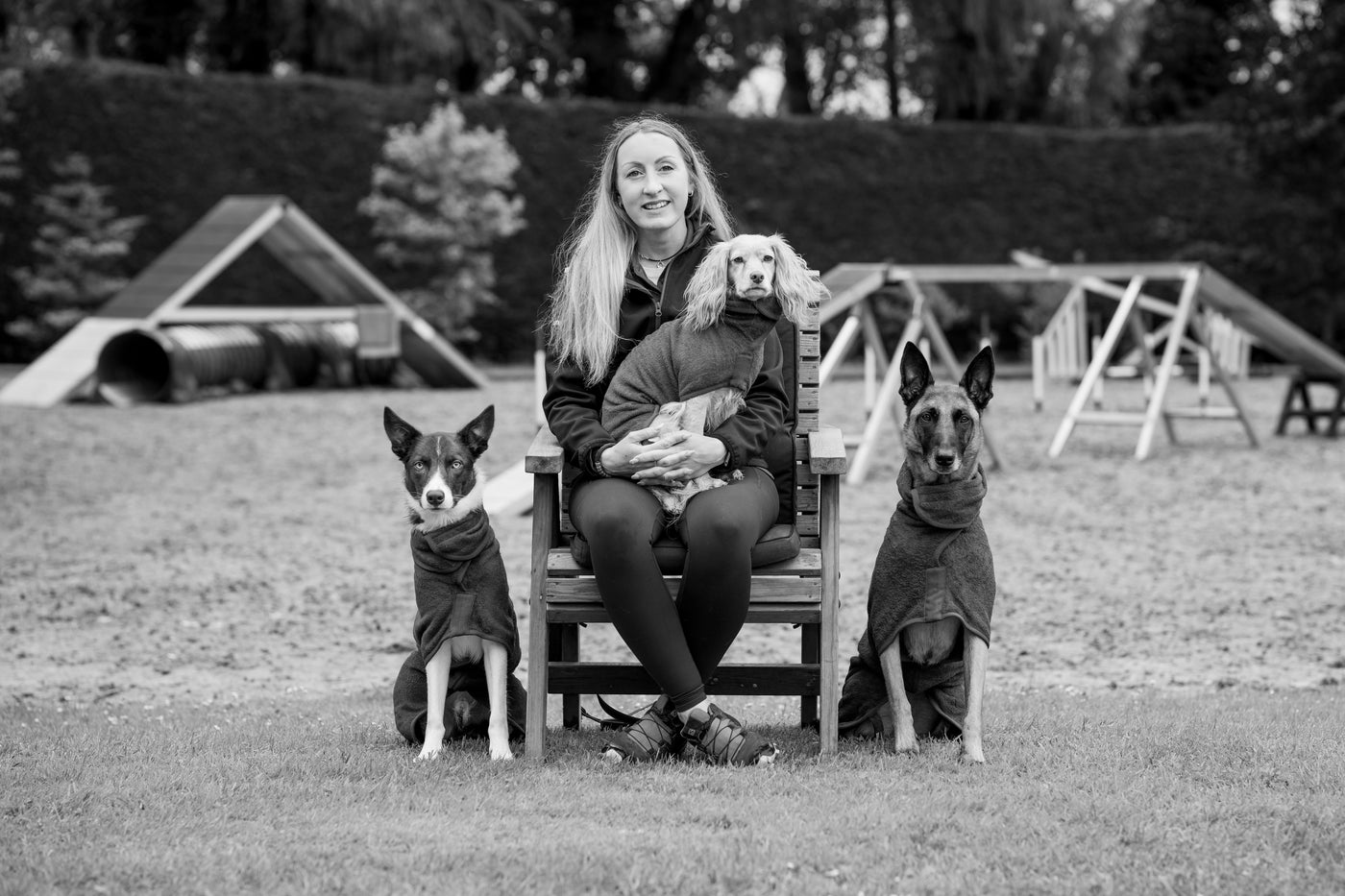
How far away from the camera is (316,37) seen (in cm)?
2117

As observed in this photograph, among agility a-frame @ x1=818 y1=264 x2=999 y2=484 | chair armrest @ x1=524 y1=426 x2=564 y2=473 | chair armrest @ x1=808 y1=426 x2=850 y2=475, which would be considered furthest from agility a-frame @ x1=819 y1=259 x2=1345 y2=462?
chair armrest @ x1=524 y1=426 x2=564 y2=473

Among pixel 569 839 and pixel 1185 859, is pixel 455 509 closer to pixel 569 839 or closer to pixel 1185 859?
pixel 569 839

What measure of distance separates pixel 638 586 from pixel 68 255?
1611cm

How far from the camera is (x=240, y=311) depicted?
→ 1688 cm

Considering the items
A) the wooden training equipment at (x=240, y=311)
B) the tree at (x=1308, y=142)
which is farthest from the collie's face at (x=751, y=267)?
the tree at (x=1308, y=142)

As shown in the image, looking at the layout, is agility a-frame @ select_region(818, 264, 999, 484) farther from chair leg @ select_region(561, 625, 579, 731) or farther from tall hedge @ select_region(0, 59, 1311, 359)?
tall hedge @ select_region(0, 59, 1311, 359)

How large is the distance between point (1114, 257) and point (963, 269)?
13213mm

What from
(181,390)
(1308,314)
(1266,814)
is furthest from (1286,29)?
(1266,814)

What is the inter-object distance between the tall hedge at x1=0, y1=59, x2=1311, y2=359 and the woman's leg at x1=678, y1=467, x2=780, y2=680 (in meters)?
16.5

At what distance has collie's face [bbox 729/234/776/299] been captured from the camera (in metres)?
4.27

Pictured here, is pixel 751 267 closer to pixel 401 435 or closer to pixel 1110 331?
pixel 401 435

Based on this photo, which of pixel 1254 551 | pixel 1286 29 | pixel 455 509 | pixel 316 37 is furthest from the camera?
pixel 316 37

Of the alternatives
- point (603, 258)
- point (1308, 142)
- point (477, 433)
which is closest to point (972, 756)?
point (477, 433)

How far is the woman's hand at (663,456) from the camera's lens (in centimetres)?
421
